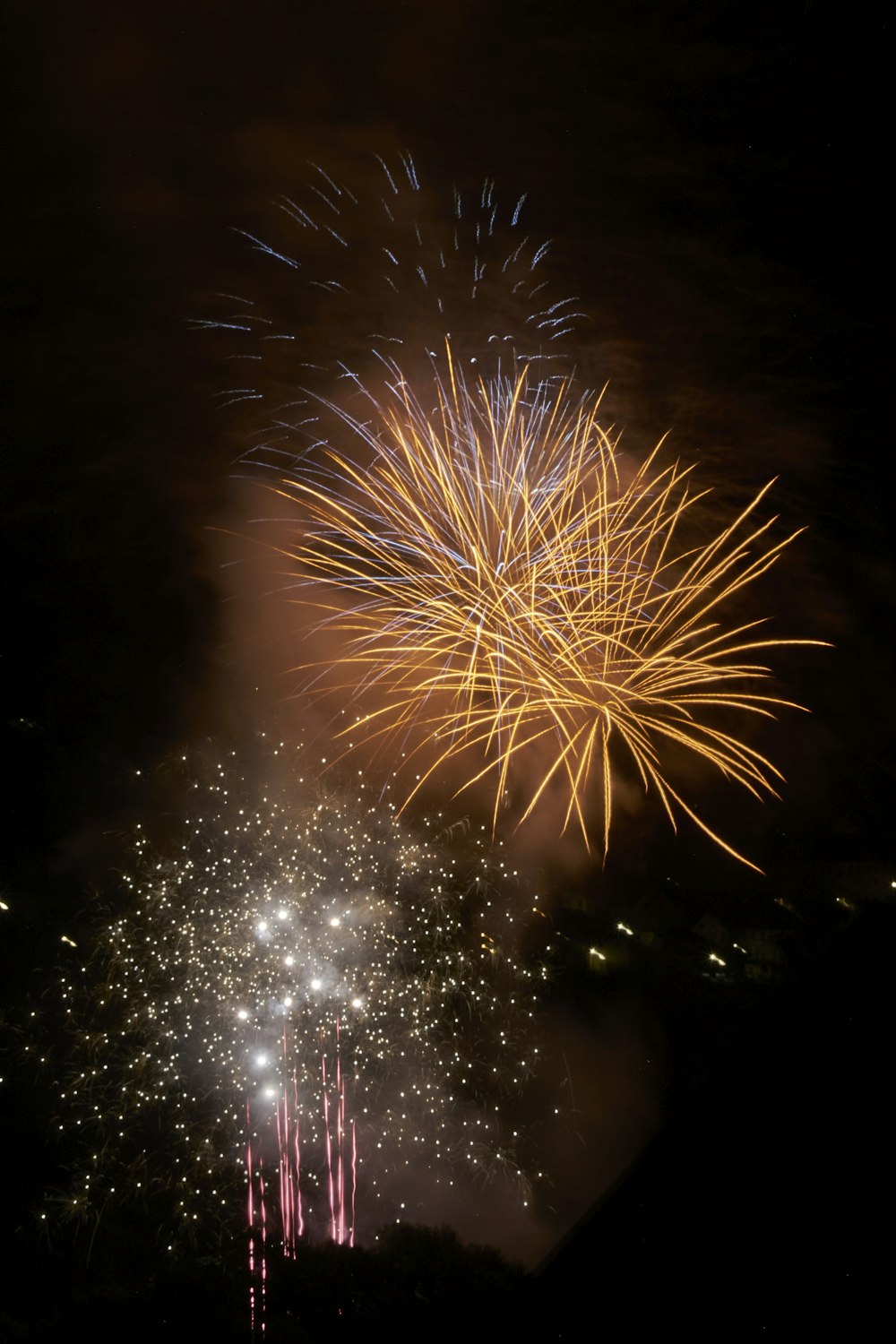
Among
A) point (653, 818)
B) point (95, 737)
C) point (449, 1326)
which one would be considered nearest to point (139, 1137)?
point (95, 737)

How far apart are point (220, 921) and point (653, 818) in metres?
7.82

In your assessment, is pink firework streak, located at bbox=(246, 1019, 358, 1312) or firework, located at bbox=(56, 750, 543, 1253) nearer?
pink firework streak, located at bbox=(246, 1019, 358, 1312)

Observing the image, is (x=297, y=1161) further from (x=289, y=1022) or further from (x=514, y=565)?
(x=514, y=565)

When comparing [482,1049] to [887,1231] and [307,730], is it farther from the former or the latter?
[887,1231]

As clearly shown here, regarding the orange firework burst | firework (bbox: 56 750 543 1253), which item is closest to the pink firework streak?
firework (bbox: 56 750 543 1253)

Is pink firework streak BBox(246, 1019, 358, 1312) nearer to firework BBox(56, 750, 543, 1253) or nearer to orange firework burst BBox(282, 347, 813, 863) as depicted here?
firework BBox(56, 750, 543, 1253)

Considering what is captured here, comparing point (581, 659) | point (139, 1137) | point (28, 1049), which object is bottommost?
point (139, 1137)

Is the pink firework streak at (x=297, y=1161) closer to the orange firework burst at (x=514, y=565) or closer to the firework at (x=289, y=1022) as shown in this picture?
the firework at (x=289, y=1022)

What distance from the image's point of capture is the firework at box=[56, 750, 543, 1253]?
10.3 m

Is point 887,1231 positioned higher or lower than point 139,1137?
lower

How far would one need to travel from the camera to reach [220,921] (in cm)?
1093

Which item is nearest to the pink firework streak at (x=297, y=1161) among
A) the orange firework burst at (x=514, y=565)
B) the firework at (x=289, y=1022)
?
the firework at (x=289, y=1022)

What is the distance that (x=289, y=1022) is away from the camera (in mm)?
10852

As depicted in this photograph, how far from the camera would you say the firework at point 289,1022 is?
33.7ft
